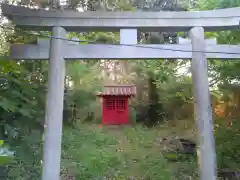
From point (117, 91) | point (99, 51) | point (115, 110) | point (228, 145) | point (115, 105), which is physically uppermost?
point (117, 91)

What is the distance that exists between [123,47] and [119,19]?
1.64 feet

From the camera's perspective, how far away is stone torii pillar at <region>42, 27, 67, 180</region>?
13.4ft

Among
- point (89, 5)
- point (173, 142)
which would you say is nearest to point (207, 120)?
point (173, 142)

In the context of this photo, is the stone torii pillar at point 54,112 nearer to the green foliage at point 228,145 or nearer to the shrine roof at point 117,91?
the green foliage at point 228,145

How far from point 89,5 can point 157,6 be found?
11.2 ft

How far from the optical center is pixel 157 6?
39.2 feet

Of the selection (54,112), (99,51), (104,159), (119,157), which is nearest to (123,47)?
(99,51)

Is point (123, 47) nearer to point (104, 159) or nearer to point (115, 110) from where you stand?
point (104, 159)

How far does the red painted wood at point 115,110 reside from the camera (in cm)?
1353

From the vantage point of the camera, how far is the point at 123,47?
4336 millimetres

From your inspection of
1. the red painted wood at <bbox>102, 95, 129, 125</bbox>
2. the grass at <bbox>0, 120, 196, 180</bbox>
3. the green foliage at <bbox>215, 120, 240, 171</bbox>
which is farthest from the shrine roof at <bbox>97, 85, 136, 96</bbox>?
the green foliage at <bbox>215, 120, 240, 171</bbox>

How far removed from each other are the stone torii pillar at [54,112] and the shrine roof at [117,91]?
8982 millimetres

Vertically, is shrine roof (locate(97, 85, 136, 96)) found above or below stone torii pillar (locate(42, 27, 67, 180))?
above

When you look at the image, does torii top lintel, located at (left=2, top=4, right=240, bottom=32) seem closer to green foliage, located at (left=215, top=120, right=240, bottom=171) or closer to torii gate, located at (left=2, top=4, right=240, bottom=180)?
torii gate, located at (left=2, top=4, right=240, bottom=180)
